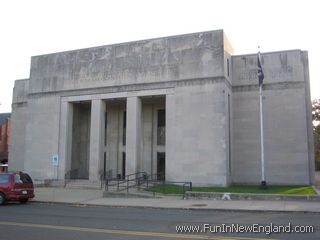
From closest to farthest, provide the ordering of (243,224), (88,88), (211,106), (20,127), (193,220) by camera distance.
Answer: (243,224) < (193,220) < (211,106) < (88,88) < (20,127)

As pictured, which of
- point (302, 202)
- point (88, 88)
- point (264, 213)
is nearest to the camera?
point (264, 213)

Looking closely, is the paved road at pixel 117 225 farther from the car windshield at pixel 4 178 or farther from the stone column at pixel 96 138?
the stone column at pixel 96 138

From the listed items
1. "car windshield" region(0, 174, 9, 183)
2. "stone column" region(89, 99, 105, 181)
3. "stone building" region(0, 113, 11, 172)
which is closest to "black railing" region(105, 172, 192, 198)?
"stone column" region(89, 99, 105, 181)

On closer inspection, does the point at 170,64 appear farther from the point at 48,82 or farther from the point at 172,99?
the point at 48,82

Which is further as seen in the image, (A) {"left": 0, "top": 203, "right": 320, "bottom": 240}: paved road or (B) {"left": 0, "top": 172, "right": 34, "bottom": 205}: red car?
(B) {"left": 0, "top": 172, "right": 34, "bottom": 205}: red car

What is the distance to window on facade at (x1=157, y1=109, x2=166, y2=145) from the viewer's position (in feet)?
111

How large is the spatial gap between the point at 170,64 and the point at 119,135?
8975 mm

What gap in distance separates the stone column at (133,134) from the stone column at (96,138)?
2756mm

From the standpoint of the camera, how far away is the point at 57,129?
3441cm

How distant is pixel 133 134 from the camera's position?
102 feet

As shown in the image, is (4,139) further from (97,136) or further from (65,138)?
(97,136)

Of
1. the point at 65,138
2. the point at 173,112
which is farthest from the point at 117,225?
the point at 65,138

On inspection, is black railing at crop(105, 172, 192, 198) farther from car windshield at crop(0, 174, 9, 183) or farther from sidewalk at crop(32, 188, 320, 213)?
car windshield at crop(0, 174, 9, 183)

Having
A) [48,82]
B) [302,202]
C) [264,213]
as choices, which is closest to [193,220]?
[264,213]
